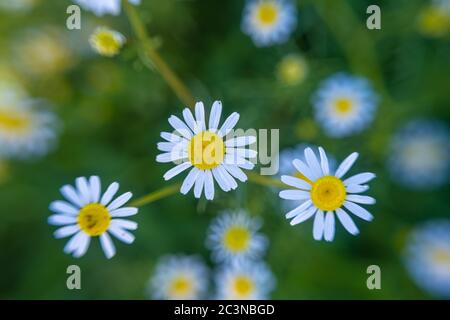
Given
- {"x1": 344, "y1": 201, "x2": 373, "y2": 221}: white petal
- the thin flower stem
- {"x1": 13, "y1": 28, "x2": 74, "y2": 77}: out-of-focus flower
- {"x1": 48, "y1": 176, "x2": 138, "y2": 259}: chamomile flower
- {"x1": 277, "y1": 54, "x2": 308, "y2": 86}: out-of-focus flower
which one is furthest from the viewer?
{"x1": 13, "y1": 28, "x2": 74, "y2": 77}: out-of-focus flower

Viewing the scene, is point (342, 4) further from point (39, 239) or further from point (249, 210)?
point (39, 239)

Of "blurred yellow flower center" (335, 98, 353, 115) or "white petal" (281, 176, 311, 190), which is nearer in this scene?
"white petal" (281, 176, 311, 190)

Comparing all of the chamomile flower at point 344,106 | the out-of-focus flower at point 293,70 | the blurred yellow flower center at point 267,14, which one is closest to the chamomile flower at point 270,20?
the blurred yellow flower center at point 267,14

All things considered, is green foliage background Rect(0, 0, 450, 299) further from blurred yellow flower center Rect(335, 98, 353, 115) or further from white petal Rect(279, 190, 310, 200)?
white petal Rect(279, 190, 310, 200)

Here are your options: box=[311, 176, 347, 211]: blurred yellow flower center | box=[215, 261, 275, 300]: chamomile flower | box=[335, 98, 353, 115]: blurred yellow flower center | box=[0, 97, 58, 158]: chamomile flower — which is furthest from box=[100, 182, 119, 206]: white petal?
box=[0, 97, 58, 158]: chamomile flower

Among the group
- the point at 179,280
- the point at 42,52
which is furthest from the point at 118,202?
the point at 42,52

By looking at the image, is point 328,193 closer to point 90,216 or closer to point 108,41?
point 90,216
